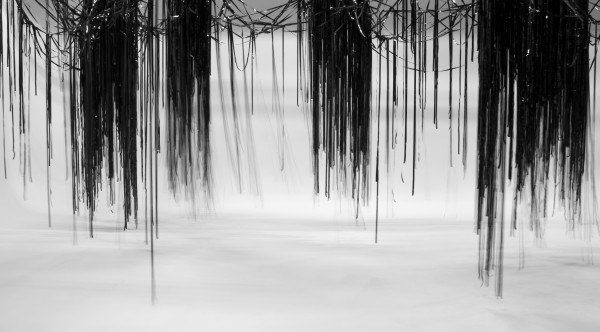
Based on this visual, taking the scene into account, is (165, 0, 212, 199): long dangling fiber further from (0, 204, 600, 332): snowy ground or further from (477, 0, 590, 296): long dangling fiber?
(477, 0, 590, 296): long dangling fiber

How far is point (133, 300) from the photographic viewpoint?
0.91 metres

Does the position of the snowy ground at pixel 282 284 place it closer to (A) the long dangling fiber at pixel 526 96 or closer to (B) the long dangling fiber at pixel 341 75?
(A) the long dangling fiber at pixel 526 96

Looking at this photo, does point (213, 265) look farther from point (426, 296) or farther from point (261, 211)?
point (261, 211)

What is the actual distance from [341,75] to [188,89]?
23cm

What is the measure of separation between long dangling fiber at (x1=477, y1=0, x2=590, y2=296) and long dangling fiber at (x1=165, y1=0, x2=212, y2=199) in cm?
41

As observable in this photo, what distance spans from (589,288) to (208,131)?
1.96 feet

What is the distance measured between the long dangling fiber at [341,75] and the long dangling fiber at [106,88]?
0.28 meters

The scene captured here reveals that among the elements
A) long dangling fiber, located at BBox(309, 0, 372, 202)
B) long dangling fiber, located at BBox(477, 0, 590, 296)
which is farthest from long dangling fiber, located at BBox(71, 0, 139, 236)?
long dangling fiber, located at BBox(477, 0, 590, 296)

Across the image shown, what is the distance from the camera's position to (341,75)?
1.00 metres

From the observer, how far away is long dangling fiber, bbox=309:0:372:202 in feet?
3.26

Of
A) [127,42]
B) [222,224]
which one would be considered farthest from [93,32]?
[222,224]

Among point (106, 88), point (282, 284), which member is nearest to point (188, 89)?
point (106, 88)

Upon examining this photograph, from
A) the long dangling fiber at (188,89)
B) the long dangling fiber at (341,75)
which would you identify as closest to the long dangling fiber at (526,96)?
the long dangling fiber at (341,75)

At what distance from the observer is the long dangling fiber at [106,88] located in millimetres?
1035
